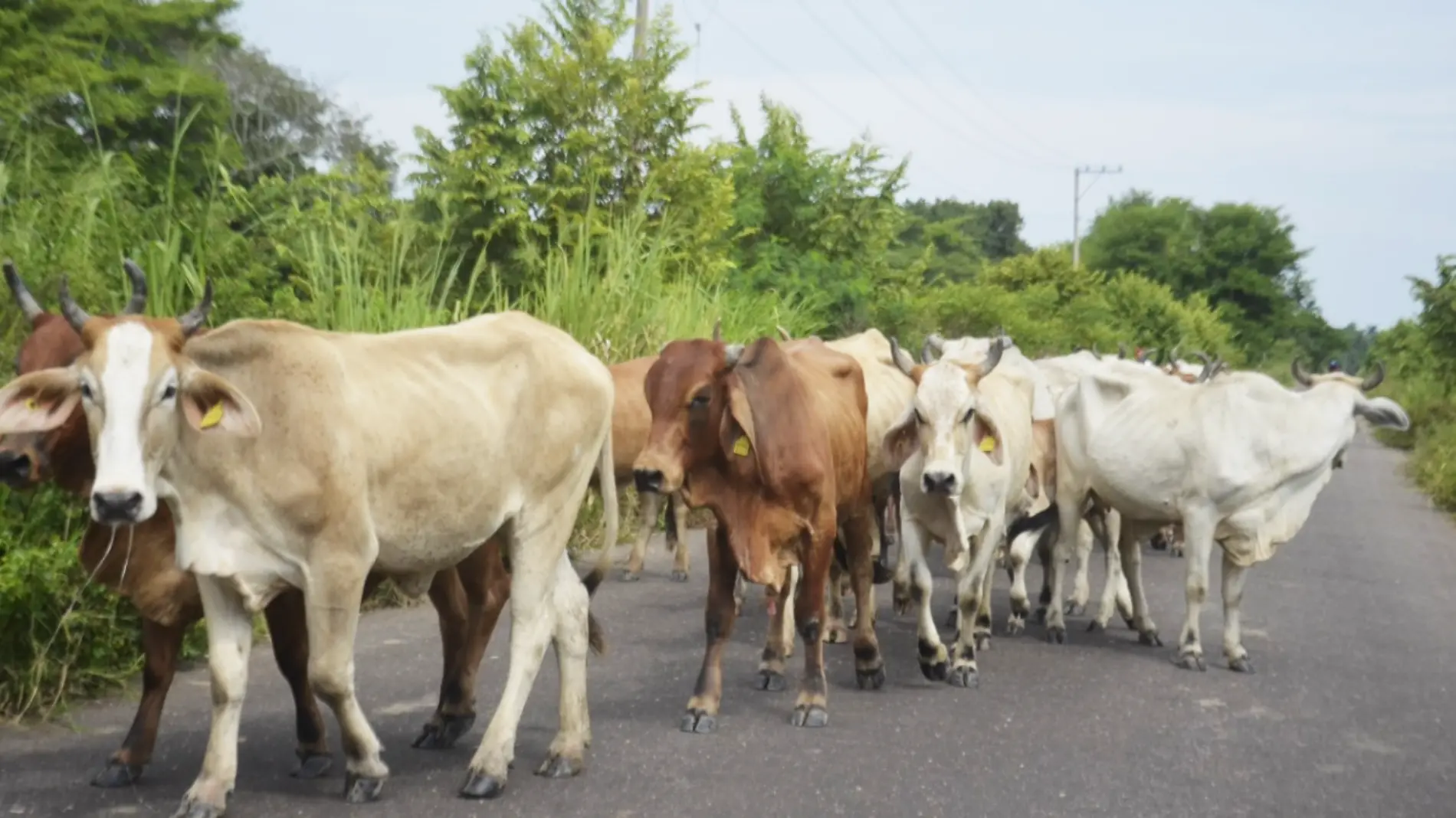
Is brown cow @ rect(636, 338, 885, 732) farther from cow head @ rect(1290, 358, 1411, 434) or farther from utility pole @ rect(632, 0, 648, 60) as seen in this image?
utility pole @ rect(632, 0, 648, 60)

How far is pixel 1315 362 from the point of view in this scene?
7125 cm

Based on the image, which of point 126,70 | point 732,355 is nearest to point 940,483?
point 732,355

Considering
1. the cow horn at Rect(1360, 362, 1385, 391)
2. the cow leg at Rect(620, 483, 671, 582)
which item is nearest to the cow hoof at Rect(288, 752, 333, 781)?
the cow leg at Rect(620, 483, 671, 582)

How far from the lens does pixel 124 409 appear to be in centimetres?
547

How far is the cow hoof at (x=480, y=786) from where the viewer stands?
626cm

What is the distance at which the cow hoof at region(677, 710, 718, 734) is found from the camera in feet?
24.8

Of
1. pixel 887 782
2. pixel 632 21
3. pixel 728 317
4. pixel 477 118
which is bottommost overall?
pixel 887 782

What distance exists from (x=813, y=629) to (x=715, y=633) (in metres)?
0.47

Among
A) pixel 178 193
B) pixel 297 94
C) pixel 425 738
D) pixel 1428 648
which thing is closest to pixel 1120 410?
pixel 1428 648

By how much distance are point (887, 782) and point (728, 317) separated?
10132 millimetres

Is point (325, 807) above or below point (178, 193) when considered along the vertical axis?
below

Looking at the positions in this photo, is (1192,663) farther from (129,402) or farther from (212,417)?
(129,402)

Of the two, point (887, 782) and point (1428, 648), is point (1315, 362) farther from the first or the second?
point (887, 782)

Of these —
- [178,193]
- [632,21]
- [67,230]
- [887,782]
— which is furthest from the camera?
[632,21]
